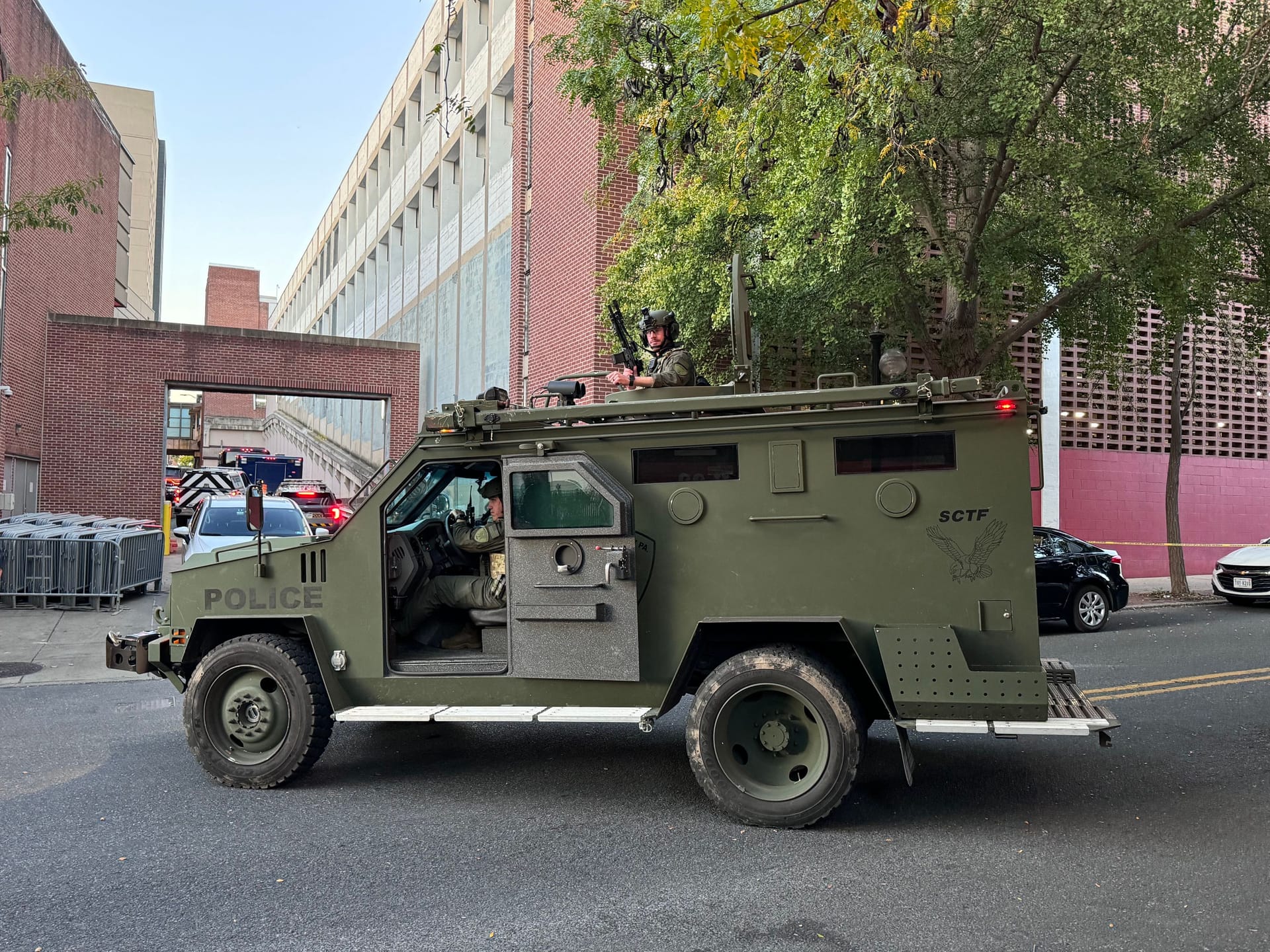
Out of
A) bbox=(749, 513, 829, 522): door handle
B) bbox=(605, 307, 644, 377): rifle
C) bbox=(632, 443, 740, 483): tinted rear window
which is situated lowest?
bbox=(749, 513, 829, 522): door handle

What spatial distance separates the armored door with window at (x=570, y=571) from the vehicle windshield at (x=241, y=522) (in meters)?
11.3

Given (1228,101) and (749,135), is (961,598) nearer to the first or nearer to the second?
(749,135)

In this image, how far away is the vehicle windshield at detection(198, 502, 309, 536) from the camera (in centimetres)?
1584

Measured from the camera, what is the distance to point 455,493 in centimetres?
624

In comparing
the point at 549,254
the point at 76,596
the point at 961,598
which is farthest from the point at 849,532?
the point at 549,254

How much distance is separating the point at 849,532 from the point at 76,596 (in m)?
13.0

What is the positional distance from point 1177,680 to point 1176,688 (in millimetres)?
449

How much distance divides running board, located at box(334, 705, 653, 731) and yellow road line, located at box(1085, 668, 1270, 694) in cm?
512

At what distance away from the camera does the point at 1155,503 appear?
21672mm

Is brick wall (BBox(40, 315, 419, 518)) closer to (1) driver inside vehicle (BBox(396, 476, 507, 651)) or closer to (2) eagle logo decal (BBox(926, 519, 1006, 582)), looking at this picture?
(1) driver inside vehicle (BBox(396, 476, 507, 651))

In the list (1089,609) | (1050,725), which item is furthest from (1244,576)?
(1050,725)

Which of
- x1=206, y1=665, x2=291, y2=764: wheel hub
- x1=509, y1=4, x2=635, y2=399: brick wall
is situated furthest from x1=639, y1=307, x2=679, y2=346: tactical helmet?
x1=509, y1=4, x2=635, y2=399: brick wall

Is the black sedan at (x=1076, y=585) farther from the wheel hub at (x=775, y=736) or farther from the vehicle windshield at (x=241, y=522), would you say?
the vehicle windshield at (x=241, y=522)

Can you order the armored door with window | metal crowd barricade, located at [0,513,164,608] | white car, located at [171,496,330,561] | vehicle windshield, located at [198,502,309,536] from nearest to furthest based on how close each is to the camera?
the armored door with window < metal crowd barricade, located at [0,513,164,608] < white car, located at [171,496,330,561] < vehicle windshield, located at [198,502,309,536]
